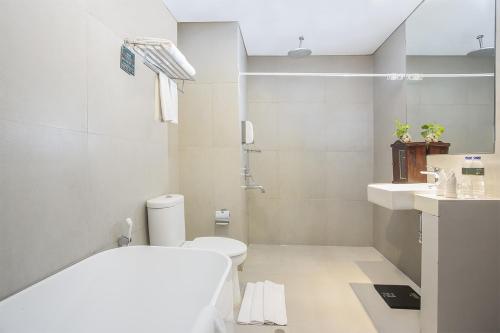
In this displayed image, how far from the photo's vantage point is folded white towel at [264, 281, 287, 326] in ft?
6.48

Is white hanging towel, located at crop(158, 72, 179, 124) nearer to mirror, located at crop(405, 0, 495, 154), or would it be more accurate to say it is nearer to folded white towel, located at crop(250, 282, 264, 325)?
A: folded white towel, located at crop(250, 282, 264, 325)

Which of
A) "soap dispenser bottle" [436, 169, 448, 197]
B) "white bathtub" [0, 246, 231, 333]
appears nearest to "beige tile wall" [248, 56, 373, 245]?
"soap dispenser bottle" [436, 169, 448, 197]

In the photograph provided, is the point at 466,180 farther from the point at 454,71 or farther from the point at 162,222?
the point at 162,222

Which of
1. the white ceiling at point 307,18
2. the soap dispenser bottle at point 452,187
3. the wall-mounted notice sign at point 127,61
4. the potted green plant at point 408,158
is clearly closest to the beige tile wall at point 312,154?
the white ceiling at point 307,18

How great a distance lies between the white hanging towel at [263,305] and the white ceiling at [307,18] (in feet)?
8.32

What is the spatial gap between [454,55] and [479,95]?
17.3 inches

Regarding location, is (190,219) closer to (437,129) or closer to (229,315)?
(229,315)

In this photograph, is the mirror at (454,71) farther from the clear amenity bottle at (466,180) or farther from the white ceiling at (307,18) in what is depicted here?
the white ceiling at (307,18)

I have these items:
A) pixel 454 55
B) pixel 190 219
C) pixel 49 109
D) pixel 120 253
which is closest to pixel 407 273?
pixel 454 55

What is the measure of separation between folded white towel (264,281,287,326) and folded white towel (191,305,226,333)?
4.47ft

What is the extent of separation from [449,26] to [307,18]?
3.90 feet

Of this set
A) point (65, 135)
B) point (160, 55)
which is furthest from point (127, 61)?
point (65, 135)

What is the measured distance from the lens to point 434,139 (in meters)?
2.26

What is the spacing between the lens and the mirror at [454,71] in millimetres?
1810
